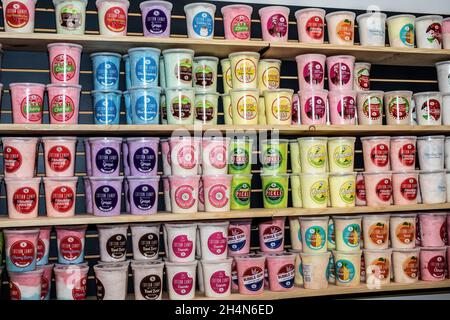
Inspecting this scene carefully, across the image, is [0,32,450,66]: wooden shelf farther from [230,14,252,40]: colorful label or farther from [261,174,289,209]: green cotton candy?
[261,174,289,209]: green cotton candy

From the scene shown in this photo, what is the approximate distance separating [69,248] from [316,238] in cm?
138

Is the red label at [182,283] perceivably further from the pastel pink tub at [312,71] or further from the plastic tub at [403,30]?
the plastic tub at [403,30]

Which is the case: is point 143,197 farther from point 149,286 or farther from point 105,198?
point 149,286

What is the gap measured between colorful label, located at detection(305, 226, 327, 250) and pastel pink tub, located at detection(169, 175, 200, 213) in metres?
0.71

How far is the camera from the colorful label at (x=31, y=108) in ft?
8.50

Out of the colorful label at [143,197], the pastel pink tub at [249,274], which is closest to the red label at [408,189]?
the pastel pink tub at [249,274]

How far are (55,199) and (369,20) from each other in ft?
6.85

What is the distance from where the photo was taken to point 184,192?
2723 millimetres

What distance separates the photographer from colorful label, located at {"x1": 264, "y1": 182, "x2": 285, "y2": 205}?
2902mm

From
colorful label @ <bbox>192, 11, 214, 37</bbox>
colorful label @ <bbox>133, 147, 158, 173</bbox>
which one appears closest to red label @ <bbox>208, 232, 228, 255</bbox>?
colorful label @ <bbox>133, 147, 158, 173</bbox>

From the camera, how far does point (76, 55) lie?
2.70 metres
